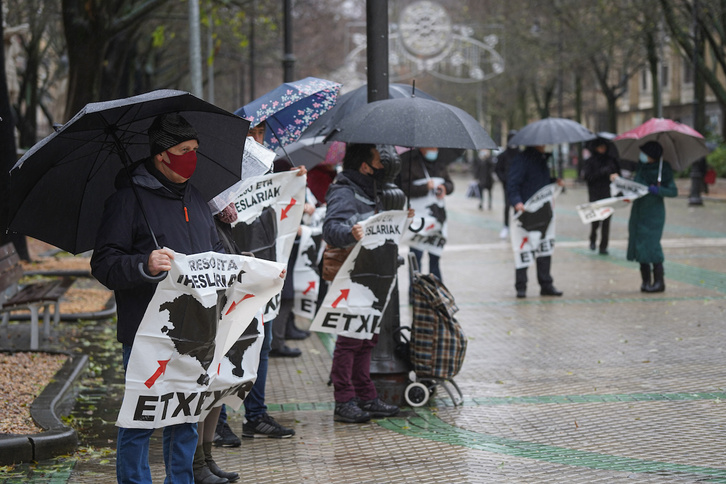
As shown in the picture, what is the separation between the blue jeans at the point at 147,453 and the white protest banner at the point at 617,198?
8099 millimetres

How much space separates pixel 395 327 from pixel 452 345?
0.52 meters

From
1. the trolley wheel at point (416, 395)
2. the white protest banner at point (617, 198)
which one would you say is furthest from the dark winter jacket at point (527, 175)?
the trolley wheel at point (416, 395)

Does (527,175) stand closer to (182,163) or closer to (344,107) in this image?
(344,107)

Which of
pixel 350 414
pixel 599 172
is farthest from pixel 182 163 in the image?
pixel 599 172

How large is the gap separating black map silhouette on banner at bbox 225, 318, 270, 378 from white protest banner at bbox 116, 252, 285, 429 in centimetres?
31

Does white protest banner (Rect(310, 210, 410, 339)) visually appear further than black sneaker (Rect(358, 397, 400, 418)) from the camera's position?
No

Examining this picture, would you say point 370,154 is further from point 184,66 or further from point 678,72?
point 678,72

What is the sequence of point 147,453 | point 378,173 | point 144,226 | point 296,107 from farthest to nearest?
point 296,107 → point 378,173 → point 147,453 → point 144,226

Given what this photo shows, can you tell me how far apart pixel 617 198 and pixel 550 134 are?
1088mm

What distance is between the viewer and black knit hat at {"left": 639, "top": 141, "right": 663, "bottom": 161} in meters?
11.6

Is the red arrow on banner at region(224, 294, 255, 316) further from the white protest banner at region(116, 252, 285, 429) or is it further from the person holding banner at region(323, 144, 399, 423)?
the person holding banner at region(323, 144, 399, 423)

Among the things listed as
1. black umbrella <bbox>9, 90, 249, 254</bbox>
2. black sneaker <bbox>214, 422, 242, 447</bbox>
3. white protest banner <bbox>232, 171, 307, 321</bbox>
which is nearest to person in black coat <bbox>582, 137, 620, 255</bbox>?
white protest banner <bbox>232, 171, 307, 321</bbox>

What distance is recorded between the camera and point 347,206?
643cm

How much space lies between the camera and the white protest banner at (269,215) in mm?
6258
